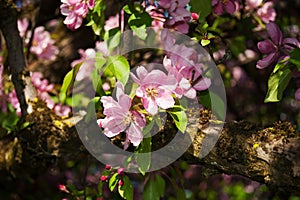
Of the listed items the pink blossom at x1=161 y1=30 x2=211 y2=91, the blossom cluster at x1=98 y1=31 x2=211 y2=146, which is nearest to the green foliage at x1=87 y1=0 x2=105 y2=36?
the pink blossom at x1=161 y1=30 x2=211 y2=91

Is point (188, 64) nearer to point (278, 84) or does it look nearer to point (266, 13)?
point (278, 84)

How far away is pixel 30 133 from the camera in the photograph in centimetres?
178

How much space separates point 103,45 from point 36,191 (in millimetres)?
1809

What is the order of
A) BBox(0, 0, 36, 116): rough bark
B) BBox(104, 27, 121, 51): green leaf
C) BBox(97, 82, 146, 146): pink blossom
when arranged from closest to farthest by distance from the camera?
BBox(97, 82, 146, 146): pink blossom → BBox(104, 27, 121, 51): green leaf → BBox(0, 0, 36, 116): rough bark

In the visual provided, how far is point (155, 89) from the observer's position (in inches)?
47.6

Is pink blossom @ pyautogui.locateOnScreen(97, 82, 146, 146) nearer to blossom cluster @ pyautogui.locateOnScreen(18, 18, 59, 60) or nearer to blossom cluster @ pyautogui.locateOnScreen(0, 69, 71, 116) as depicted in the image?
blossom cluster @ pyautogui.locateOnScreen(0, 69, 71, 116)

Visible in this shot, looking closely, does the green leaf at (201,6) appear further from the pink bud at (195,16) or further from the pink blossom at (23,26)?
the pink blossom at (23,26)

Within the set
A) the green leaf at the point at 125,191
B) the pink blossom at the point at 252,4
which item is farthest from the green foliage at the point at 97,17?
the pink blossom at the point at 252,4

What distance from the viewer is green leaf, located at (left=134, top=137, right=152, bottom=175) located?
128cm

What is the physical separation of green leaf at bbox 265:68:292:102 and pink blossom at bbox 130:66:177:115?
0.27 m

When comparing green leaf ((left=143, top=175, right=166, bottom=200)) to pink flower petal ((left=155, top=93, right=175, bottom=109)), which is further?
green leaf ((left=143, top=175, right=166, bottom=200))

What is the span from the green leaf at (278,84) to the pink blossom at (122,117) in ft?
1.12

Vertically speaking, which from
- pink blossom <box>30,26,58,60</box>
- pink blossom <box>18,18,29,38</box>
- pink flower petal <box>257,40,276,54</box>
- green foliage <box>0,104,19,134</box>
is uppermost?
pink flower petal <box>257,40,276,54</box>

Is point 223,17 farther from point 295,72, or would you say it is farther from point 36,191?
point 36,191
